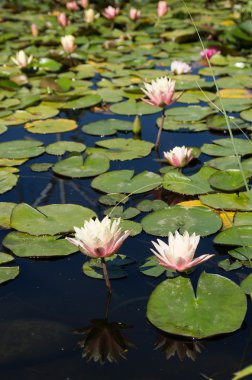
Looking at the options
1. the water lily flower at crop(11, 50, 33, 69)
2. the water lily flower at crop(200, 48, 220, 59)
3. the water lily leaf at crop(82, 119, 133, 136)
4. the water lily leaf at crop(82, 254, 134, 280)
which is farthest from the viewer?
the water lily flower at crop(200, 48, 220, 59)

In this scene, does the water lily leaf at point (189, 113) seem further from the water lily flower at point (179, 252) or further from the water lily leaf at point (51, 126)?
the water lily flower at point (179, 252)

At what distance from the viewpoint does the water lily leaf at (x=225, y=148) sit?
293 centimetres

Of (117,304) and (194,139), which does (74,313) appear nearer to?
(117,304)

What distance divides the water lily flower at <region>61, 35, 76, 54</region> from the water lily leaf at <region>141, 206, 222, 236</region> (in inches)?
111

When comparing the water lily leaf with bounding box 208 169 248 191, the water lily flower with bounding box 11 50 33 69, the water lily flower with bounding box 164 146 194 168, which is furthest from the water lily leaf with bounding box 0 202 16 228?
the water lily flower with bounding box 11 50 33 69

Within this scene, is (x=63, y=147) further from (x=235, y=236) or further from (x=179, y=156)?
(x=235, y=236)

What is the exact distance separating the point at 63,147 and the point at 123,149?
33cm

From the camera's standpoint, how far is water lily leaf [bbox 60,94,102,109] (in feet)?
12.5

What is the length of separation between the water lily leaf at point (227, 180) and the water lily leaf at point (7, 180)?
923mm

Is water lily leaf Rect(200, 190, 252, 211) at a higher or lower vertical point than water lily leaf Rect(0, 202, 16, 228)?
higher

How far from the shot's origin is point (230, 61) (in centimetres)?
486

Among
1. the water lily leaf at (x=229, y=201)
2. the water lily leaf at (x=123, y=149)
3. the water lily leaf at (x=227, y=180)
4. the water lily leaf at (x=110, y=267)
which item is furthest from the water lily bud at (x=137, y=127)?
the water lily leaf at (x=110, y=267)

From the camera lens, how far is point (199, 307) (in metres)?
1.71

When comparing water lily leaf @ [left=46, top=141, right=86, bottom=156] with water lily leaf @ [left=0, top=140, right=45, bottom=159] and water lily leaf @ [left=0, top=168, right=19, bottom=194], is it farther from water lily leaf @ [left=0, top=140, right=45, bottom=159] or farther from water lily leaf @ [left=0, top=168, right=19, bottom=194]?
water lily leaf @ [left=0, top=168, right=19, bottom=194]
